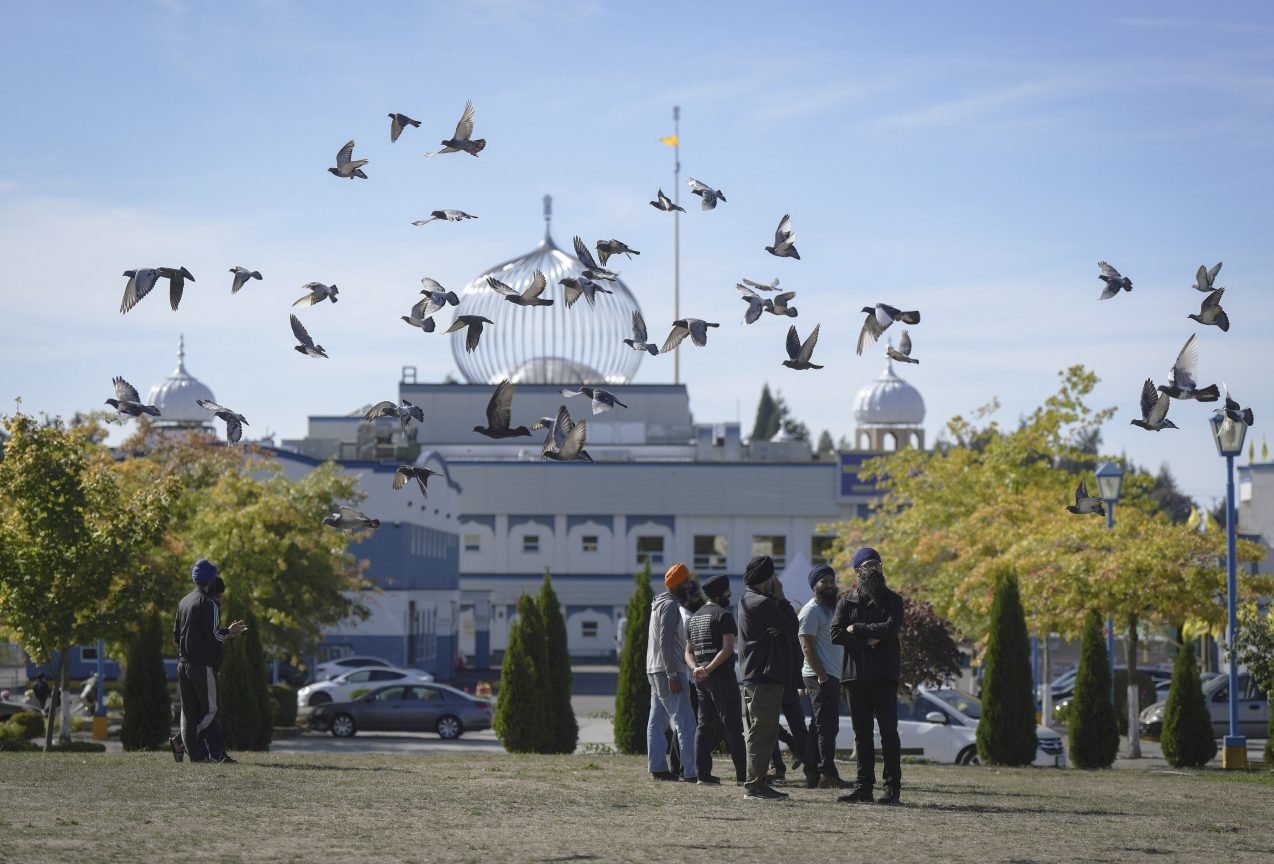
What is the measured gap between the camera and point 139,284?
13.8 metres

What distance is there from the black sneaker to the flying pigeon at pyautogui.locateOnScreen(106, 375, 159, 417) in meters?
7.09

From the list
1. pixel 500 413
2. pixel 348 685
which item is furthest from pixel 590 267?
pixel 348 685

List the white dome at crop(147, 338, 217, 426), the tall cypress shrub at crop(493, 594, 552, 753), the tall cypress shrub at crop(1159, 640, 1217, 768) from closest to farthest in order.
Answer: the tall cypress shrub at crop(493, 594, 552, 753)
the tall cypress shrub at crop(1159, 640, 1217, 768)
the white dome at crop(147, 338, 217, 426)

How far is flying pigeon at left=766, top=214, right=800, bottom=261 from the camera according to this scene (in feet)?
47.7

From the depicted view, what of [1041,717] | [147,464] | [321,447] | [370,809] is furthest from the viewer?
[321,447]

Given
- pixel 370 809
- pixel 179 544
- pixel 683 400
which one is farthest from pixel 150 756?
pixel 683 400

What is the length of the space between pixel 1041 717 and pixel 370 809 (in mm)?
25760

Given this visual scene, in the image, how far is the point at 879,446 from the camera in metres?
82.6

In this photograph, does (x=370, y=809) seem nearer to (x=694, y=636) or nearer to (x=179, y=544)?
(x=694, y=636)

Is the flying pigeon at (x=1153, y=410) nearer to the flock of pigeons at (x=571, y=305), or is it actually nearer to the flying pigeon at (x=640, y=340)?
the flock of pigeons at (x=571, y=305)

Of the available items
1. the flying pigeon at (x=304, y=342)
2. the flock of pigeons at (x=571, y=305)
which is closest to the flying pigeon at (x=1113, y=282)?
the flock of pigeons at (x=571, y=305)

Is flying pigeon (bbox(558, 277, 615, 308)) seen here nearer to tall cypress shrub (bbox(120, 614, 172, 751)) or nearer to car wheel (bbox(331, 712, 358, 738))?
tall cypress shrub (bbox(120, 614, 172, 751))

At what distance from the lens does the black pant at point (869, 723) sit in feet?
37.5

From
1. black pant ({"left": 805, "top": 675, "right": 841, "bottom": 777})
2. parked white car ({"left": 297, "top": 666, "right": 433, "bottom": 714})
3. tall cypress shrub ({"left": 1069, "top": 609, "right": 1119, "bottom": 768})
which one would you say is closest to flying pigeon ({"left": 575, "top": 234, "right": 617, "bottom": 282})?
black pant ({"left": 805, "top": 675, "right": 841, "bottom": 777})
